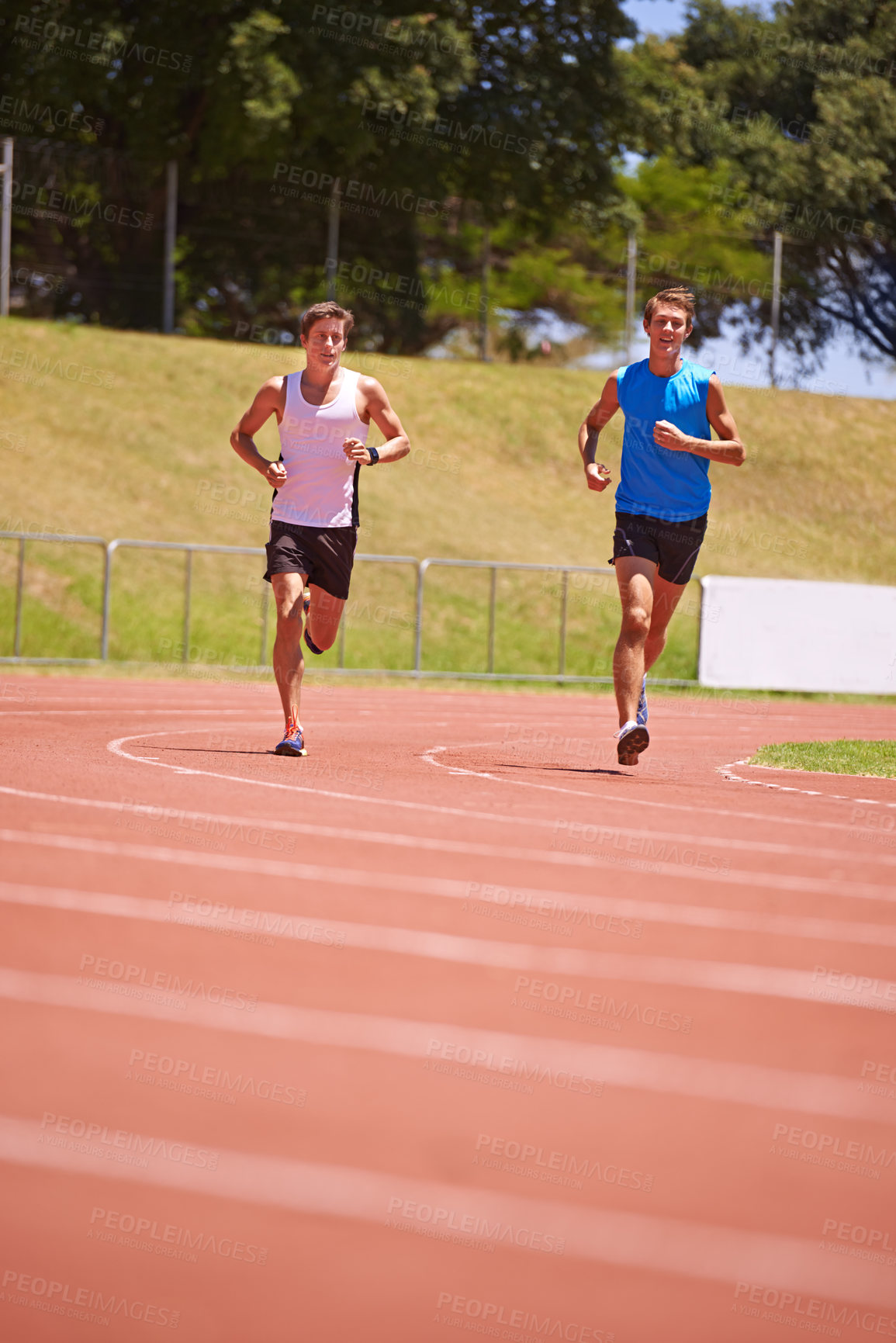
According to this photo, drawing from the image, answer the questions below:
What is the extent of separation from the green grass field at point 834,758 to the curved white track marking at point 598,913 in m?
4.84

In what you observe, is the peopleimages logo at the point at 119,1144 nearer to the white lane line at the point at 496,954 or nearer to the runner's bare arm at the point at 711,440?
the white lane line at the point at 496,954

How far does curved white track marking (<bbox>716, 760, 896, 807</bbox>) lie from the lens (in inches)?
321

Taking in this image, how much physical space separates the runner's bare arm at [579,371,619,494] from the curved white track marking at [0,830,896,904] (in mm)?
3628

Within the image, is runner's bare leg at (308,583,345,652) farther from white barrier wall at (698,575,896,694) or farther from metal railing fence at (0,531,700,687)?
white barrier wall at (698,575,896,694)

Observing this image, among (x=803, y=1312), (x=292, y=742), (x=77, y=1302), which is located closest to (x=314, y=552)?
(x=292, y=742)

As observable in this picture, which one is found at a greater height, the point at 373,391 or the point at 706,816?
the point at 373,391

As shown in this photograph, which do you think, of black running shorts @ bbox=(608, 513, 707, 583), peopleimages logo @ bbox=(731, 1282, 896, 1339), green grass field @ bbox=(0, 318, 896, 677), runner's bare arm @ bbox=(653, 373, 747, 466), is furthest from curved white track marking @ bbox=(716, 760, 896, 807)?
green grass field @ bbox=(0, 318, 896, 677)

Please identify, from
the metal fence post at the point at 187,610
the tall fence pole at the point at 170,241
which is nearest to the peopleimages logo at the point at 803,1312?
the metal fence post at the point at 187,610

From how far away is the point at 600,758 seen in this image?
10.6 m

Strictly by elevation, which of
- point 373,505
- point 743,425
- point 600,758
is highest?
point 743,425

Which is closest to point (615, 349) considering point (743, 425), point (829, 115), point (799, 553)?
point (743, 425)

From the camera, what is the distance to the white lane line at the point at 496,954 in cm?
420

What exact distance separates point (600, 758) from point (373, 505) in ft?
81.6

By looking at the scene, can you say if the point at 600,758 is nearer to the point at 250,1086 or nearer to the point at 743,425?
the point at 250,1086
